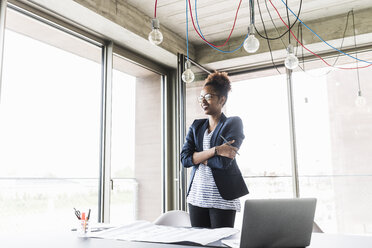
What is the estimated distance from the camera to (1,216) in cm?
250

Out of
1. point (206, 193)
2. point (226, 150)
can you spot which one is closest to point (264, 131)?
point (226, 150)

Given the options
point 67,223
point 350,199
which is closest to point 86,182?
point 67,223

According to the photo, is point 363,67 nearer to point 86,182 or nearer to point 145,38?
point 145,38

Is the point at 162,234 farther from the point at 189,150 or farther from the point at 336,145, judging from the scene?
the point at 336,145

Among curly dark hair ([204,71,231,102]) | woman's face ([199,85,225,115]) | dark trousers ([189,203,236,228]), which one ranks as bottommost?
dark trousers ([189,203,236,228])

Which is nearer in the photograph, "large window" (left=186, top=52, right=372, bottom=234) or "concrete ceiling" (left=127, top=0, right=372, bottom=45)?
"concrete ceiling" (left=127, top=0, right=372, bottom=45)

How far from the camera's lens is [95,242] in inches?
45.5

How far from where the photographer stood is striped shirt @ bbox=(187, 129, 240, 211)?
180 cm

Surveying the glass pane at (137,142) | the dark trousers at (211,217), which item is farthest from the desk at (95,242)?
the glass pane at (137,142)

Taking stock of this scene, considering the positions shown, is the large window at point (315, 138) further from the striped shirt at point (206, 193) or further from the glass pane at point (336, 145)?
the striped shirt at point (206, 193)

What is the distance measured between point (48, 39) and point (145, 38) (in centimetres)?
85

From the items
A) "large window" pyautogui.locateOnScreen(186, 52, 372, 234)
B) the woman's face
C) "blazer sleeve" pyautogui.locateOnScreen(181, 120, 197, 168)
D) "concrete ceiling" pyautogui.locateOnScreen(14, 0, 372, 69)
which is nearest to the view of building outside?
"concrete ceiling" pyautogui.locateOnScreen(14, 0, 372, 69)

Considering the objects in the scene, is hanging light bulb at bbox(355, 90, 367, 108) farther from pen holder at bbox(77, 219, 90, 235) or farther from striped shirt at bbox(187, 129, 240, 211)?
pen holder at bbox(77, 219, 90, 235)

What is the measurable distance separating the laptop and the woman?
719mm
